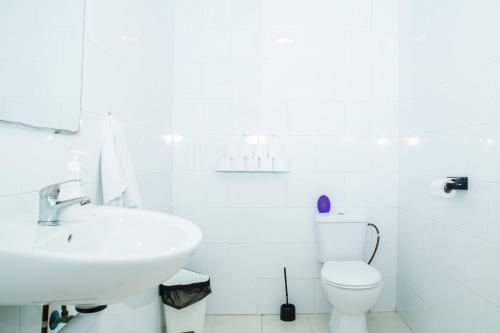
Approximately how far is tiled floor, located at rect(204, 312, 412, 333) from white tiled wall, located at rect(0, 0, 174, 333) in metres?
0.87

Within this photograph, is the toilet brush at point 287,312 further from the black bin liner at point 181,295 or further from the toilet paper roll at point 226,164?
the toilet paper roll at point 226,164

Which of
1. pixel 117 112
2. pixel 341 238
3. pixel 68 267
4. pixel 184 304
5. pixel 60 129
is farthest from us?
pixel 341 238

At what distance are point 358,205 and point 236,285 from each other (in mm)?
1045

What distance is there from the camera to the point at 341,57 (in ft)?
6.95

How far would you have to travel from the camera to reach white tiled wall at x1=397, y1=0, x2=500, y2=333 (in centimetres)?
131

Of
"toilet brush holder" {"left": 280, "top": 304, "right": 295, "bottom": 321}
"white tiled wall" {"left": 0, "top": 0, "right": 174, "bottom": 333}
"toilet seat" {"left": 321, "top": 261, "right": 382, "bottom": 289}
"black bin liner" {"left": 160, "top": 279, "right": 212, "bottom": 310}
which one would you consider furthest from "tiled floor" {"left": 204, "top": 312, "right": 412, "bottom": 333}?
"white tiled wall" {"left": 0, "top": 0, "right": 174, "bottom": 333}

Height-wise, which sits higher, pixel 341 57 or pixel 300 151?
pixel 341 57

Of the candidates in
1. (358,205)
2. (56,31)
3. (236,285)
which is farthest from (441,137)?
(56,31)

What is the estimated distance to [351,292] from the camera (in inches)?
61.3

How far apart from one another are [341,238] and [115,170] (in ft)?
4.76

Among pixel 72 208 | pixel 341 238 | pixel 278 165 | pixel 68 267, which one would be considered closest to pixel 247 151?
pixel 278 165

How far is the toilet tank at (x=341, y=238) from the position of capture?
6.38ft

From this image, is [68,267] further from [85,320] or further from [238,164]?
[238,164]

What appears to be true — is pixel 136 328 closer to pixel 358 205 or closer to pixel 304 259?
pixel 304 259
